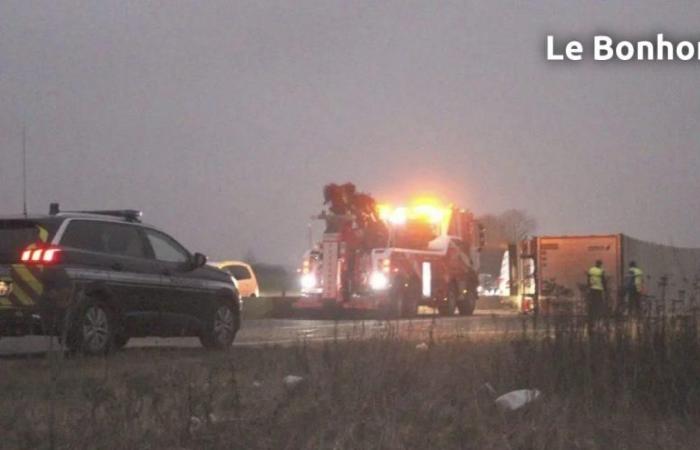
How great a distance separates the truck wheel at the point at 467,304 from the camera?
33188 millimetres

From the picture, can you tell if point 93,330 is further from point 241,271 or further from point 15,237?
point 241,271

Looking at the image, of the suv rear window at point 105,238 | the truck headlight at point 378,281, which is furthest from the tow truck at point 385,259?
the suv rear window at point 105,238

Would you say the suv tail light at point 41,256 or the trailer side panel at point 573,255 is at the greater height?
the trailer side panel at point 573,255

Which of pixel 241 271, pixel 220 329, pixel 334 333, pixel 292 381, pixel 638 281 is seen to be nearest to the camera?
pixel 292 381

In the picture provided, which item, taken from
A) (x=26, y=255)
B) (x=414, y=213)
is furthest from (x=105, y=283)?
(x=414, y=213)

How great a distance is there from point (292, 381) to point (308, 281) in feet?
68.1

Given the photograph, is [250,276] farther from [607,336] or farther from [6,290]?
[607,336]

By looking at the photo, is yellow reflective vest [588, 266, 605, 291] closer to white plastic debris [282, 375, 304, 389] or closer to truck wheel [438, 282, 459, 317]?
white plastic debris [282, 375, 304, 389]

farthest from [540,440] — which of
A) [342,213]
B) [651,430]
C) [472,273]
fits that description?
[472,273]

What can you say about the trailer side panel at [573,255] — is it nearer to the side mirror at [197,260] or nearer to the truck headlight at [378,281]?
the truck headlight at [378,281]

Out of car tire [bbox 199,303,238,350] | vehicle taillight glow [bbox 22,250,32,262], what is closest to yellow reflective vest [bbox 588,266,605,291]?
car tire [bbox 199,303,238,350]

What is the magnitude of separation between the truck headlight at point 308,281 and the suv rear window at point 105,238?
15.6 meters

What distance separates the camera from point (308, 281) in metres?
30.7

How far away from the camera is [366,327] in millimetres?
12938
